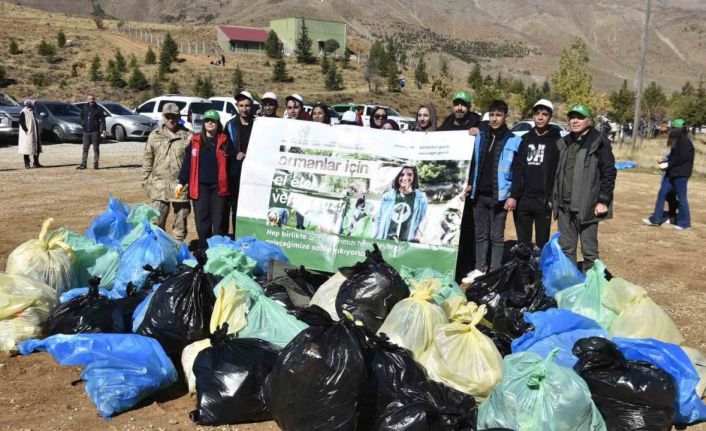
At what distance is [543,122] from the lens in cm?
528

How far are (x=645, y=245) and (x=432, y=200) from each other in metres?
4.39

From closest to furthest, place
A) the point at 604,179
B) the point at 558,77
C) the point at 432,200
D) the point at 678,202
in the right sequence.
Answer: the point at 604,179 < the point at 432,200 < the point at 678,202 < the point at 558,77

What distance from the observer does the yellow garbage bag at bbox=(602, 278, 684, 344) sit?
158 inches

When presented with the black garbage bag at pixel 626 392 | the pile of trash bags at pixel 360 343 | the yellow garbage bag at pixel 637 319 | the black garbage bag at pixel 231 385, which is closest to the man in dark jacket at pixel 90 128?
the pile of trash bags at pixel 360 343

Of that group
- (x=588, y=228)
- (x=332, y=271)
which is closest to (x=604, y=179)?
(x=588, y=228)

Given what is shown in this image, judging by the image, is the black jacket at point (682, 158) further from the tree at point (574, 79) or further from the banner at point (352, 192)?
the tree at point (574, 79)

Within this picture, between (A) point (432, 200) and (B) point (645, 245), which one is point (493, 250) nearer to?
(A) point (432, 200)

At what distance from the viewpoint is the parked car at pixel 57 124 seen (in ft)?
62.8

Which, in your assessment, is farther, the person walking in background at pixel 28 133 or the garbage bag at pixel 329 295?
the person walking in background at pixel 28 133

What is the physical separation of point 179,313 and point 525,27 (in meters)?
195

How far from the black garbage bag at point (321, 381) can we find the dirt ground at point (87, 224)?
16.9 inches

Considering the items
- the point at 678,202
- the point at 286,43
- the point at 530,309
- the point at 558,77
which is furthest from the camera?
the point at 286,43

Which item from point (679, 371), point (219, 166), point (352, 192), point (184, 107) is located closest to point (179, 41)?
point (184, 107)

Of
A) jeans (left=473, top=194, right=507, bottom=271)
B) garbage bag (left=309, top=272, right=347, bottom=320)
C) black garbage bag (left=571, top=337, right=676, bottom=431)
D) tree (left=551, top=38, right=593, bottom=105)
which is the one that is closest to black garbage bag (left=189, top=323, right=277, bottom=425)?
garbage bag (left=309, top=272, right=347, bottom=320)
